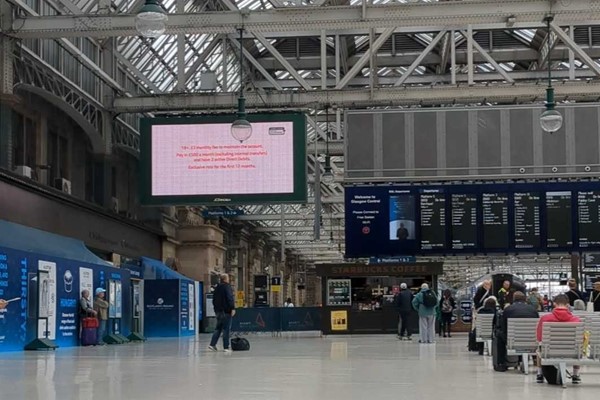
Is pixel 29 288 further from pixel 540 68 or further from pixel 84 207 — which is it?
pixel 540 68

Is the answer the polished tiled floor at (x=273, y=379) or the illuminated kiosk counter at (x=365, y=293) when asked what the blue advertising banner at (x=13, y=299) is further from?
the illuminated kiosk counter at (x=365, y=293)

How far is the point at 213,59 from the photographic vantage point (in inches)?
1399

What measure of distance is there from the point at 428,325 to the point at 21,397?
54.7 ft

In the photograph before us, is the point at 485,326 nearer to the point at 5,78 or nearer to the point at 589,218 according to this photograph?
the point at 589,218

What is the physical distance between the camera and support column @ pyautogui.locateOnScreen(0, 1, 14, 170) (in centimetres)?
2127

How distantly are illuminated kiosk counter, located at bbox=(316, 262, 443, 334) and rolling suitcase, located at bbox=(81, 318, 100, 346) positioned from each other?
34.3 feet

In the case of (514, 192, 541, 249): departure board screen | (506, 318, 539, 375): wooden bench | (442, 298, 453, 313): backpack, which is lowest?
(442, 298, 453, 313): backpack

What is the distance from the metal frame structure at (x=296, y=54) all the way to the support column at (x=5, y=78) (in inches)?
1.3

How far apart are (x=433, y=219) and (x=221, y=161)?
232 inches

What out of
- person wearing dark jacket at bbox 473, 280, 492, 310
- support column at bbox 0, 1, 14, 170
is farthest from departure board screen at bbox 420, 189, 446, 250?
support column at bbox 0, 1, 14, 170

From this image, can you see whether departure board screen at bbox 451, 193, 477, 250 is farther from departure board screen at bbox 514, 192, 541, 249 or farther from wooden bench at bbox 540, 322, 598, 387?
wooden bench at bbox 540, 322, 598, 387

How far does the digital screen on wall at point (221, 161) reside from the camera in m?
24.9

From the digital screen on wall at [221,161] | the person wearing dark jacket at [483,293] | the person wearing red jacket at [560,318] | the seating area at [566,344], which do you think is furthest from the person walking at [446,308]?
the person wearing red jacket at [560,318]

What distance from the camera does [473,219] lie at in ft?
80.6
